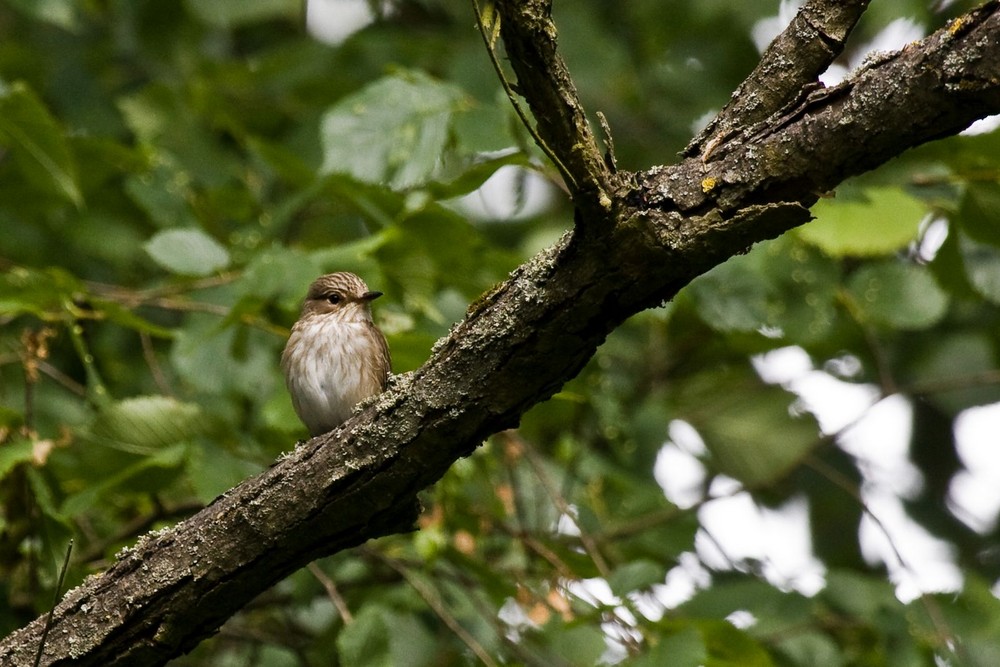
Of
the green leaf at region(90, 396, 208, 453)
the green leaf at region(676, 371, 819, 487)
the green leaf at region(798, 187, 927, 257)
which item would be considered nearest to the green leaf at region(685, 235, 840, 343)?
the green leaf at region(798, 187, 927, 257)

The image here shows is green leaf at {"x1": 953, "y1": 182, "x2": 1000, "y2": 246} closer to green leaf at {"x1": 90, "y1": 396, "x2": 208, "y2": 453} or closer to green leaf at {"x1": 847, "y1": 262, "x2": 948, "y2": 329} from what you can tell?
green leaf at {"x1": 847, "y1": 262, "x2": 948, "y2": 329}

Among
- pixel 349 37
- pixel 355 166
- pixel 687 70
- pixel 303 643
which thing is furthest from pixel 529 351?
pixel 687 70

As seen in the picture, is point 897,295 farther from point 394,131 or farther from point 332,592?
point 332,592

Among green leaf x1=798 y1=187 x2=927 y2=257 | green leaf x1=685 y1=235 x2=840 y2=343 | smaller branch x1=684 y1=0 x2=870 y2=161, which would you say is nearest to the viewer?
smaller branch x1=684 y1=0 x2=870 y2=161

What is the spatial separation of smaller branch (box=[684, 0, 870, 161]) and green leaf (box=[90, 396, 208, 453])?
288 cm

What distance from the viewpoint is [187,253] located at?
5.30 metres

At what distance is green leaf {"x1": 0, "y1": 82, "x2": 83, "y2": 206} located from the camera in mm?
5418

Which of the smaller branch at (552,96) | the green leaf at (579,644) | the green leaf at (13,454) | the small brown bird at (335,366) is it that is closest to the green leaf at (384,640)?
the green leaf at (579,644)

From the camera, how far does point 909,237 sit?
18.0 feet

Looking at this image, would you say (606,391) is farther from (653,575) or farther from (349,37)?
(349,37)

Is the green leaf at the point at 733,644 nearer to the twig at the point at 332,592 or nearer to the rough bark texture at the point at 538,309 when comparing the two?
the twig at the point at 332,592

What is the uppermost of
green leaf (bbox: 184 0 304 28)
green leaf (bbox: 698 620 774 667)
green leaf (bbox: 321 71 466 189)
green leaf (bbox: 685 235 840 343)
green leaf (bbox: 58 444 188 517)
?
green leaf (bbox: 184 0 304 28)

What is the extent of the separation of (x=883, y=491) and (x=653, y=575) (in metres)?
4.33

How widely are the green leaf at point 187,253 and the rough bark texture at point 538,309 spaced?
1.66 meters
